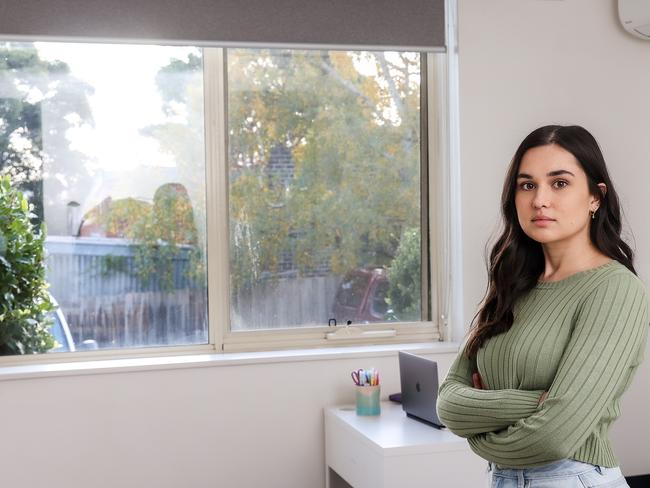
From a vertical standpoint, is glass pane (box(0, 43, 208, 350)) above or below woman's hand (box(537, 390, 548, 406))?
Result: above

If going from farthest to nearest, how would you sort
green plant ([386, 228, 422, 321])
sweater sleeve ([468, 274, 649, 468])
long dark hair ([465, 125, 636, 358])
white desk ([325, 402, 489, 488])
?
green plant ([386, 228, 422, 321]), white desk ([325, 402, 489, 488]), long dark hair ([465, 125, 636, 358]), sweater sleeve ([468, 274, 649, 468])

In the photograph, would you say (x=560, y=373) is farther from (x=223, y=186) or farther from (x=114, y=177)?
(x=114, y=177)

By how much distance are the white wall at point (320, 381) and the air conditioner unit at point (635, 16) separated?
0.05m

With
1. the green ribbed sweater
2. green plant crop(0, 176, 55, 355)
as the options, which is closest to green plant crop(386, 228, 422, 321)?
green plant crop(0, 176, 55, 355)

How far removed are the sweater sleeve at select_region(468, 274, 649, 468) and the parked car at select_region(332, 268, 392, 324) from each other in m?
2.01

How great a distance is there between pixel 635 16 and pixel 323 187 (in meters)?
1.51

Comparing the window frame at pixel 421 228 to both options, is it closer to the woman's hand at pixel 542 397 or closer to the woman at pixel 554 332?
the woman at pixel 554 332

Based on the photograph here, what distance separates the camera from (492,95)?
3486 mm

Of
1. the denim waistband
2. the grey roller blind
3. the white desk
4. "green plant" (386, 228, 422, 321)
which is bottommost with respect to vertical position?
the white desk

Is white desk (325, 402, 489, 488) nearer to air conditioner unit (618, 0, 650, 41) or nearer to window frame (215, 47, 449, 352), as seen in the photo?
window frame (215, 47, 449, 352)

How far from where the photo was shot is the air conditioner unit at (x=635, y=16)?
354cm

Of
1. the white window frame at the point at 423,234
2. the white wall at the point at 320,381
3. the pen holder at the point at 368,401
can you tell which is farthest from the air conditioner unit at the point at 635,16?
the pen holder at the point at 368,401

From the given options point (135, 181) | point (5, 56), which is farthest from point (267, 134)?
point (5, 56)

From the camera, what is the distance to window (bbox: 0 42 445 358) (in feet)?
10.7
